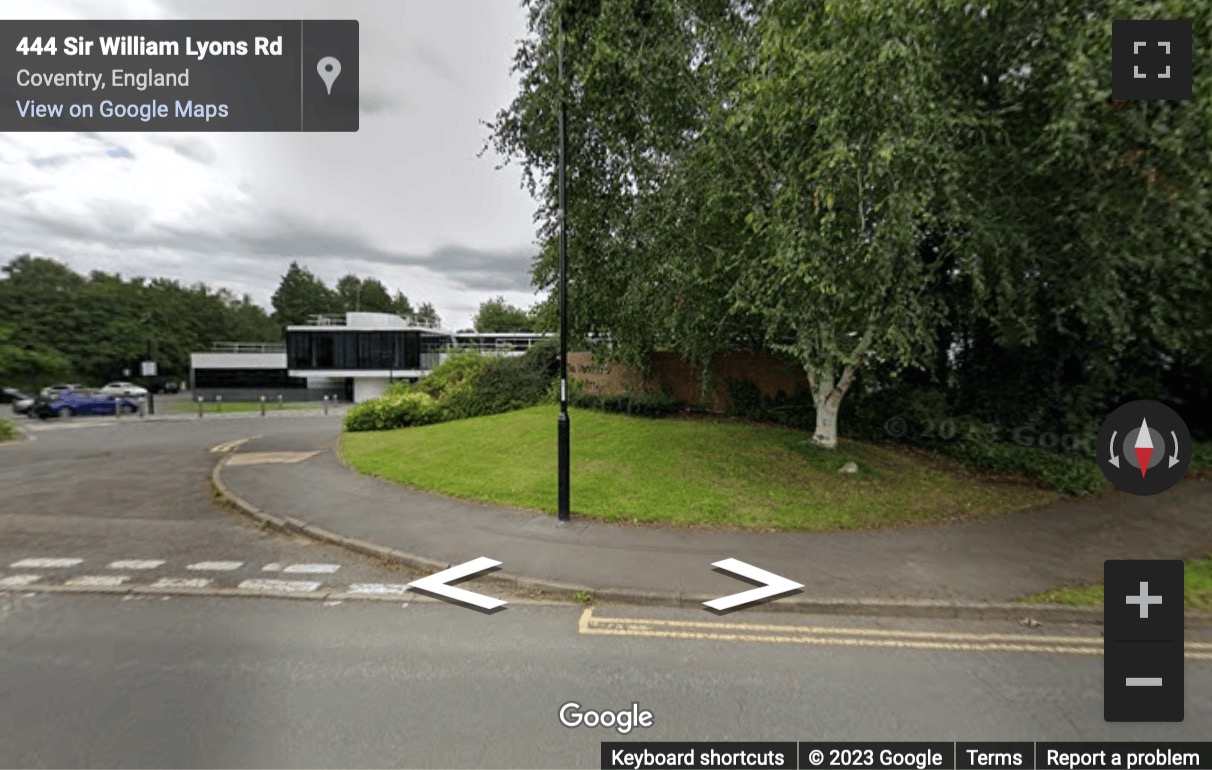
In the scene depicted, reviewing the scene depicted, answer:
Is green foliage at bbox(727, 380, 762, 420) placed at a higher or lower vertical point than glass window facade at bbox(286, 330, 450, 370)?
lower

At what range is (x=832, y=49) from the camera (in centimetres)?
586

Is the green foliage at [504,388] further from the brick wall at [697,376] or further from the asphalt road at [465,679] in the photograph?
the asphalt road at [465,679]

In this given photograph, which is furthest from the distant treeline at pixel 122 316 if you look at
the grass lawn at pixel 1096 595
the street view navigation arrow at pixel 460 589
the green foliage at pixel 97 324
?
the grass lawn at pixel 1096 595

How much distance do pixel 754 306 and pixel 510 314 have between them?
218 feet

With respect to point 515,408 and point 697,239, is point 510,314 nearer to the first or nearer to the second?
point 515,408

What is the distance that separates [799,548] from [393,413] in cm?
1308

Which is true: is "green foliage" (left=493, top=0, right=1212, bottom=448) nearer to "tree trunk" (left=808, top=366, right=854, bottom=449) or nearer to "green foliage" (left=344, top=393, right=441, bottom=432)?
"tree trunk" (left=808, top=366, right=854, bottom=449)

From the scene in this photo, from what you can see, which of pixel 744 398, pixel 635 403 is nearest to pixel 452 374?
pixel 635 403

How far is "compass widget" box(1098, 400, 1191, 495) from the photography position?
5441mm

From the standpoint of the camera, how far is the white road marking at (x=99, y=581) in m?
4.93

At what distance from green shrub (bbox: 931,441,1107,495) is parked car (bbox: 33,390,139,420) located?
37626 mm

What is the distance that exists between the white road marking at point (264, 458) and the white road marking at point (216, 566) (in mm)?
5687

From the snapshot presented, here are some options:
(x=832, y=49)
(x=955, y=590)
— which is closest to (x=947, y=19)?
(x=832, y=49)

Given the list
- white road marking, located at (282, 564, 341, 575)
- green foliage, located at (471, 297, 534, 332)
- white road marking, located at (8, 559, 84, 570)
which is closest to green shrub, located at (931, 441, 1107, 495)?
white road marking, located at (282, 564, 341, 575)
